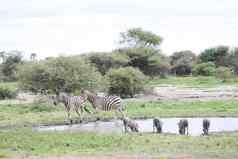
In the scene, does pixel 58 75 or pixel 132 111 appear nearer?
pixel 132 111

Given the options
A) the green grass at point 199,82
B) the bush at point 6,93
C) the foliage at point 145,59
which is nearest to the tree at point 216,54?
the green grass at point 199,82

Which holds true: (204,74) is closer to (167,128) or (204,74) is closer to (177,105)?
(177,105)

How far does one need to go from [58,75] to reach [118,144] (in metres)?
19.8

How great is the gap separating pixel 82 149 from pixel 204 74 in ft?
195

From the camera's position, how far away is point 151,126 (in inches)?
845

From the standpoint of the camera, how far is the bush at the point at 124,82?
40.0 m

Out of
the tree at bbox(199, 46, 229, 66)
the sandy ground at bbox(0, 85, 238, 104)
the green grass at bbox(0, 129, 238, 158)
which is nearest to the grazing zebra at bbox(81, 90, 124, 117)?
the green grass at bbox(0, 129, 238, 158)

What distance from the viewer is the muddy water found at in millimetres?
20078

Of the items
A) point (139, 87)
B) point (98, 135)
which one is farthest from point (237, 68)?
point (98, 135)

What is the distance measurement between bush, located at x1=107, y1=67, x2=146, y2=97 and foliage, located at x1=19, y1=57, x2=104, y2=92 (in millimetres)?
4254

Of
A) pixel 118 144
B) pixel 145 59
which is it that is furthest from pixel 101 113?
pixel 145 59

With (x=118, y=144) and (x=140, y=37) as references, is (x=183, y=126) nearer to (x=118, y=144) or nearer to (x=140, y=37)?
(x=118, y=144)

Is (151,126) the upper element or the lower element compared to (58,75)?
lower

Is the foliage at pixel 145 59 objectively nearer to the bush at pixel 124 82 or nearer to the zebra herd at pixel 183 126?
the bush at pixel 124 82
